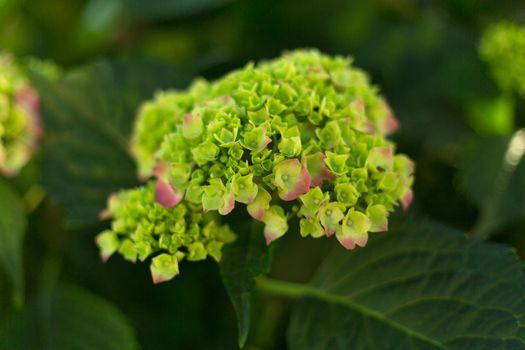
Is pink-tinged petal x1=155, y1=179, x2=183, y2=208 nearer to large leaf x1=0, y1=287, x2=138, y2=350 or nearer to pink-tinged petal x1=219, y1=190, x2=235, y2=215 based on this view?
pink-tinged petal x1=219, y1=190, x2=235, y2=215

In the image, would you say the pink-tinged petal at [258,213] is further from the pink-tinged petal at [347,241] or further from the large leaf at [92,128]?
the large leaf at [92,128]

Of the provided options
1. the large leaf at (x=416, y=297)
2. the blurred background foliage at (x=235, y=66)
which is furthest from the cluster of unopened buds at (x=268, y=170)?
the blurred background foliage at (x=235, y=66)

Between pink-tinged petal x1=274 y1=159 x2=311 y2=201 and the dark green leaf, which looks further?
the dark green leaf

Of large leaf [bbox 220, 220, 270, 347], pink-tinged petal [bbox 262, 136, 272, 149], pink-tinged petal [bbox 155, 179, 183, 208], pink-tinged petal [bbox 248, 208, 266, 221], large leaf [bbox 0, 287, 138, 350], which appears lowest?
large leaf [bbox 0, 287, 138, 350]

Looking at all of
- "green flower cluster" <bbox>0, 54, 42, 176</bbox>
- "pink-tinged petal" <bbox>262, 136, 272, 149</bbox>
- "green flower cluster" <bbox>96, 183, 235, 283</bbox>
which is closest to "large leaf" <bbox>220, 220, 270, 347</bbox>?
"green flower cluster" <bbox>96, 183, 235, 283</bbox>

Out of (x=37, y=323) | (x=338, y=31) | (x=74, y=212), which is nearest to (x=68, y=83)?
(x=74, y=212)

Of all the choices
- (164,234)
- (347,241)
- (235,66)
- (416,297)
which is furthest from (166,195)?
(235,66)
